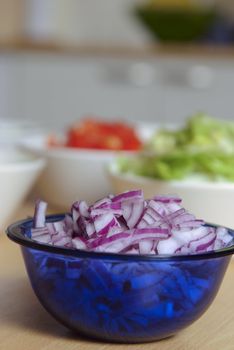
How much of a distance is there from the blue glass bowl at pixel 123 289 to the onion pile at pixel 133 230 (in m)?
0.02

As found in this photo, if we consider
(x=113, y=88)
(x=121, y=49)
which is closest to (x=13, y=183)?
(x=121, y=49)

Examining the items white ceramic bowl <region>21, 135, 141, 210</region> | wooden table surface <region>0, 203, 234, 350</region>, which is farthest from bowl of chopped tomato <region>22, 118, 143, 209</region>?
wooden table surface <region>0, 203, 234, 350</region>

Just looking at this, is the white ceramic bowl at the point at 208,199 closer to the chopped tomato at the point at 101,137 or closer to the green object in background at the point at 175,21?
the chopped tomato at the point at 101,137

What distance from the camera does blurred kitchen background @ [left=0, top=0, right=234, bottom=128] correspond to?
449 cm

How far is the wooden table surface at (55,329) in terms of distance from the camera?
2.93ft

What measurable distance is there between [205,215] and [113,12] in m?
4.27

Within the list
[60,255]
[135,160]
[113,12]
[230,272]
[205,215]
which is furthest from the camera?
[113,12]

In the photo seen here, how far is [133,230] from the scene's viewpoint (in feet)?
2.89

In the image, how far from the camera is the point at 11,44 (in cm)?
481

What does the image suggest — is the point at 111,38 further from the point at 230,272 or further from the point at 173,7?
the point at 230,272

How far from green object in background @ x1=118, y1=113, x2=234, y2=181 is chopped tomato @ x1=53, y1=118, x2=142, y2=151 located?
10cm

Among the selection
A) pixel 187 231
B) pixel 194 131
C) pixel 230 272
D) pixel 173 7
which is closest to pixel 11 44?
pixel 173 7

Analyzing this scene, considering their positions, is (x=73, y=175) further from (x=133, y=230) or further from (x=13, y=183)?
(x=133, y=230)

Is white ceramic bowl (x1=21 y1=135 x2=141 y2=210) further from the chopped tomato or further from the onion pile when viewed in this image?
the onion pile
